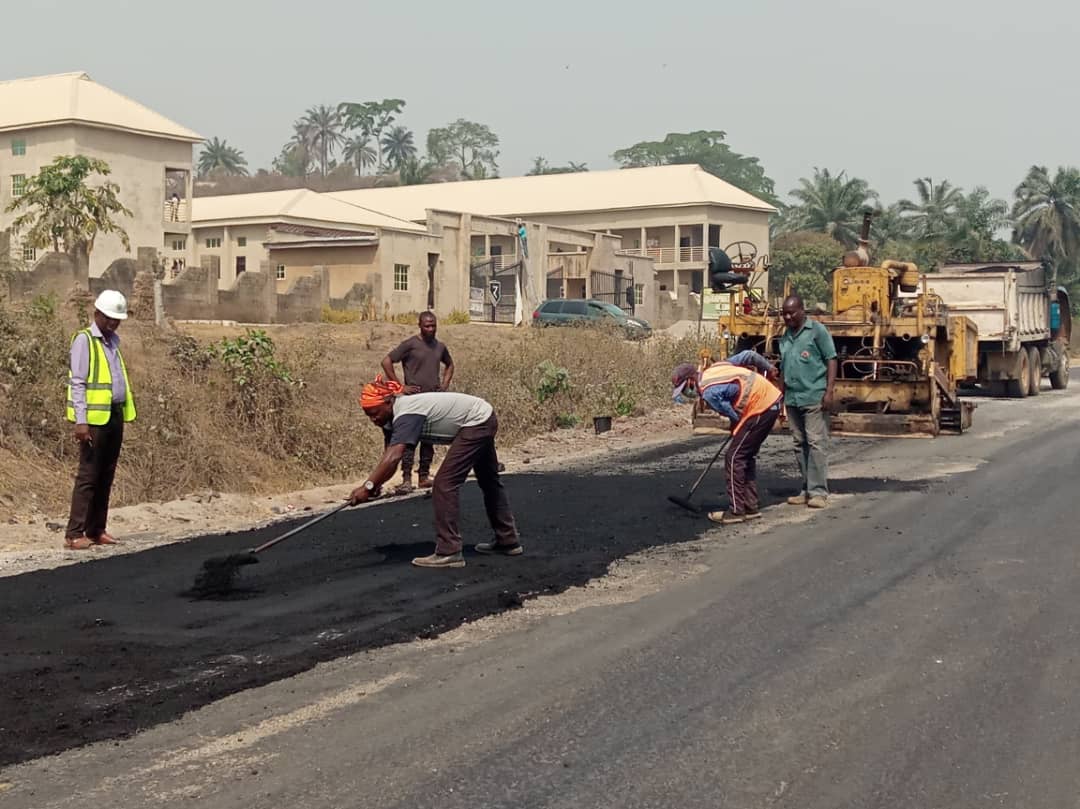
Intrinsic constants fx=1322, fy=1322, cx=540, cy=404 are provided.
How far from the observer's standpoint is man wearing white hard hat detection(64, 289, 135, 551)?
9514 mm

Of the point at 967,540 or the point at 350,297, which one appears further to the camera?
the point at 350,297

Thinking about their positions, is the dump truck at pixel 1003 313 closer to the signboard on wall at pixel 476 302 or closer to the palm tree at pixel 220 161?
the signboard on wall at pixel 476 302

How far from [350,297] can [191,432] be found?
22976 mm

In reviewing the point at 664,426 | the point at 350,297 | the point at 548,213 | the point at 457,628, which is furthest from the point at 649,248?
the point at 457,628

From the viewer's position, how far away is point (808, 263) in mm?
60500

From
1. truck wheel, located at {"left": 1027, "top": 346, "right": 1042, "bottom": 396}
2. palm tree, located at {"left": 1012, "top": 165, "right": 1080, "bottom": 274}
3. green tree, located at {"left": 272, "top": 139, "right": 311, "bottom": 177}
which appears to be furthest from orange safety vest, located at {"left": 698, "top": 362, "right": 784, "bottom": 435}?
green tree, located at {"left": 272, "top": 139, "right": 311, "bottom": 177}

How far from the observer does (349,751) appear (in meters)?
5.12

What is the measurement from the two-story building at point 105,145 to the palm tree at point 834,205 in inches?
1330

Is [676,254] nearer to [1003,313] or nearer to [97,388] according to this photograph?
[1003,313]

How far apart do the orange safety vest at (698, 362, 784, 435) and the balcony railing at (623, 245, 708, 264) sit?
168 ft

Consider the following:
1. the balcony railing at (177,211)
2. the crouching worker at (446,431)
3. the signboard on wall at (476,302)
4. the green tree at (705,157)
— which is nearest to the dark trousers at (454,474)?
the crouching worker at (446,431)

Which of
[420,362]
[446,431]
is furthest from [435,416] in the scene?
[420,362]

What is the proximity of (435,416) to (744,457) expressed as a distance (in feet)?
11.1

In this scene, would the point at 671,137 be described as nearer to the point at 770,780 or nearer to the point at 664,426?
the point at 664,426
